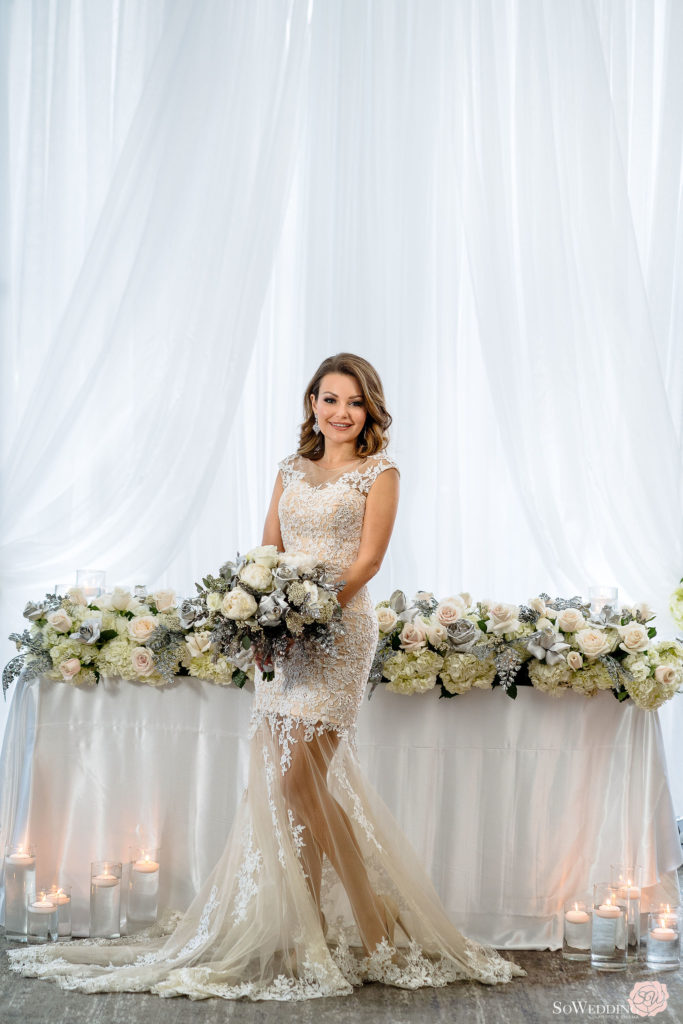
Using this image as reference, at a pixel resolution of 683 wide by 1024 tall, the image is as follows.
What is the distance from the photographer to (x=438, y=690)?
4.45 m

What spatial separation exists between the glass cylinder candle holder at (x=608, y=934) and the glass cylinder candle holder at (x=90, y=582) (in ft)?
7.91

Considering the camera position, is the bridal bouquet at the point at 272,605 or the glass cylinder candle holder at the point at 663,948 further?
the glass cylinder candle holder at the point at 663,948

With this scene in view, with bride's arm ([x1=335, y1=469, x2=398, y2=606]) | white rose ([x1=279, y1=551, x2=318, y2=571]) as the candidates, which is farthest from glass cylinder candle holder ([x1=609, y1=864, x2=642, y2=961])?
white rose ([x1=279, y1=551, x2=318, y2=571])

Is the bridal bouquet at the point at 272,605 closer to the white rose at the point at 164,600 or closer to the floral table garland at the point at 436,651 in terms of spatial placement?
the floral table garland at the point at 436,651

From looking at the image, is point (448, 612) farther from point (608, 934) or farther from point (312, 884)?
point (608, 934)

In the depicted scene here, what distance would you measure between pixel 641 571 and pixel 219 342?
2332 millimetres

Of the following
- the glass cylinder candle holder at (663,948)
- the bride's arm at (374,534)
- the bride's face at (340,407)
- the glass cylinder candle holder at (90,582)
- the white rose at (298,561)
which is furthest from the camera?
the glass cylinder candle holder at (90,582)

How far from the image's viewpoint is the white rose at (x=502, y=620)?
173 inches

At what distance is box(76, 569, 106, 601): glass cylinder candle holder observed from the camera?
15.8ft

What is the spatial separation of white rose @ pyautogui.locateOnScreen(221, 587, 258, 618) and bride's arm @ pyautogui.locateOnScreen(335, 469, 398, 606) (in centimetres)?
46

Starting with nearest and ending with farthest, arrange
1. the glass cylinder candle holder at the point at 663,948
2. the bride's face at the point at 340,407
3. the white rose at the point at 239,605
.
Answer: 1. the white rose at the point at 239,605
2. the glass cylinder candle holder at the point at 663,948
3. the bride's face at the point at 340,407

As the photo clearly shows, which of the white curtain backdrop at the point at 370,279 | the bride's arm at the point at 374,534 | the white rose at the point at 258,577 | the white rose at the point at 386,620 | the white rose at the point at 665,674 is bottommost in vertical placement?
the white rose at the point at 665,674

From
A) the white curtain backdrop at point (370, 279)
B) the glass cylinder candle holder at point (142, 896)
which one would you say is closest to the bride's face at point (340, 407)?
the white curtain backdrop at point (370, 279)

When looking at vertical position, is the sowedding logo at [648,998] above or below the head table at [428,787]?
below
